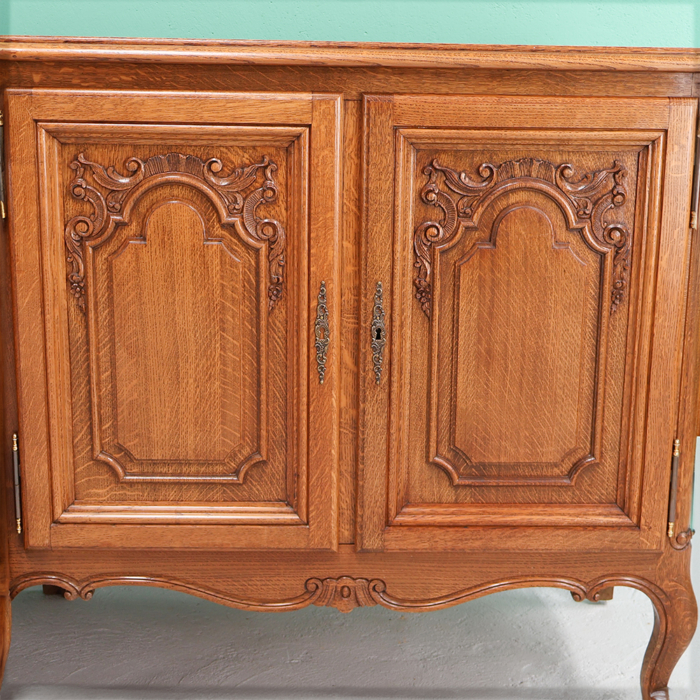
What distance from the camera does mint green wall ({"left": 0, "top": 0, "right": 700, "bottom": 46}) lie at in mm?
1663

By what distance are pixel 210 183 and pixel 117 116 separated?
0.54 ft

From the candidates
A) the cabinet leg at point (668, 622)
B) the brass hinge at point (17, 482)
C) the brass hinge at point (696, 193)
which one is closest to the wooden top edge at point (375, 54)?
the brass hinge at point (696, 193)

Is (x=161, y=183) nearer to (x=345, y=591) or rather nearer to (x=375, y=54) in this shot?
(x=375, y=54)

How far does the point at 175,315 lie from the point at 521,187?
0.57 meters

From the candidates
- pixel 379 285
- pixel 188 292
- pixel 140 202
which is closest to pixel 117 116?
pixel 140 202

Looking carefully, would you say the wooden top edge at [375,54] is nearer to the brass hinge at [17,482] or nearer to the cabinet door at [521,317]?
the cabinet door at [521,317]

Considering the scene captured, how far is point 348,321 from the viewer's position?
1.13 meters

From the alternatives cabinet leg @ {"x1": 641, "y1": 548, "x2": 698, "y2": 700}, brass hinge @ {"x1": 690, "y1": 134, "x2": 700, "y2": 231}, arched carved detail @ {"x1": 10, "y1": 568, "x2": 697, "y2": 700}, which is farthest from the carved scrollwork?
brass hinge @ {"x1": 690, "y1": 134, "x2": 700, "y2": 231}

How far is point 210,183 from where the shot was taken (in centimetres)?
109

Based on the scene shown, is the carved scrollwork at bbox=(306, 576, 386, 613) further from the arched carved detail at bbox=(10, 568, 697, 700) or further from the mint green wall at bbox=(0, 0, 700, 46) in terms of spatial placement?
the mint green wall at bbox=(0, 0, 700, 46)

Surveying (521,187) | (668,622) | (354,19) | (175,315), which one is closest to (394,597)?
(668,622)

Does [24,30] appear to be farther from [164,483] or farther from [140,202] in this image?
[164,483]

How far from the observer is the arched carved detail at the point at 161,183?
3.56 feet

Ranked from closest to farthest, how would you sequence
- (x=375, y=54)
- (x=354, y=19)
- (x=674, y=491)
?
1. (x=375, y=54)
2. (x=674, y=491)
3. (x=354, y=19)
